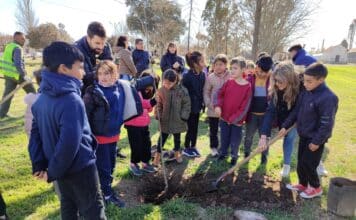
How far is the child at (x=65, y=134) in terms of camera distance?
7.23 feet

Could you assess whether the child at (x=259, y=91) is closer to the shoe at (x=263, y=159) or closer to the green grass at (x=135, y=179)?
the shoe at (x=263, y=159)

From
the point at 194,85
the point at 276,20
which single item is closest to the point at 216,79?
the point at 194,85

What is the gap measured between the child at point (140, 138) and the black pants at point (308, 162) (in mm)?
2123

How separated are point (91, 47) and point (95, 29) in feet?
0.78

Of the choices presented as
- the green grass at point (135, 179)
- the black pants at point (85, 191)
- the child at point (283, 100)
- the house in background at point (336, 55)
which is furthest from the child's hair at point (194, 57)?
the house in background at point (336, 55)

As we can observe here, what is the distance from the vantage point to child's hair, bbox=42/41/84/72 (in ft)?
7.37

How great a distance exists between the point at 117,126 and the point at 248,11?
1352 cm

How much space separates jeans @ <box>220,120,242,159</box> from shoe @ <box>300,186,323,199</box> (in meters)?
1.24

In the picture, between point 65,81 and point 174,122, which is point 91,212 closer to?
point 65,81

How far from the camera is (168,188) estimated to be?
4.11 meters

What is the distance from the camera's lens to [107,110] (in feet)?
10.7

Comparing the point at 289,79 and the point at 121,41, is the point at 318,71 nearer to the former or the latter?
the point at 289,79

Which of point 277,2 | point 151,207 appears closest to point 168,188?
point 151,207

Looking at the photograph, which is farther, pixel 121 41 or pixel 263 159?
pixel 121 41
